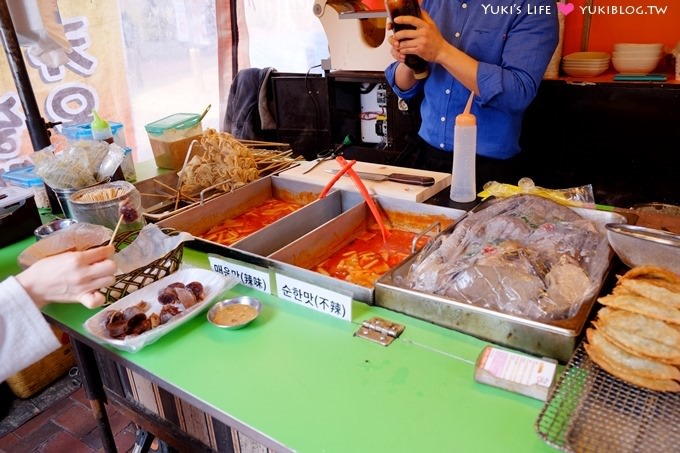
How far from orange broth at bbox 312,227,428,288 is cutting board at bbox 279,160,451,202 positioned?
0.16m

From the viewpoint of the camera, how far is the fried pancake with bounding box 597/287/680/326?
982 millimetres

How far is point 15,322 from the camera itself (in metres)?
1.21

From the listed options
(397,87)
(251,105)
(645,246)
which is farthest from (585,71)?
(251,105)

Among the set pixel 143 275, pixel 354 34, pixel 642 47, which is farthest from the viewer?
pixel 354 34

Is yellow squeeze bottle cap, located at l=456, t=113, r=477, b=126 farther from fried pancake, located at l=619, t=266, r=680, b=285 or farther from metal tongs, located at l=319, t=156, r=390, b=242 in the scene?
fried pancake, located at l=619, t=266, r=680, b=285

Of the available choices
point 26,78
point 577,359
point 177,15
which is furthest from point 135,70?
point 577,359

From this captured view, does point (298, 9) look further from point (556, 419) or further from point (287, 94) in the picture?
point (556, 419)

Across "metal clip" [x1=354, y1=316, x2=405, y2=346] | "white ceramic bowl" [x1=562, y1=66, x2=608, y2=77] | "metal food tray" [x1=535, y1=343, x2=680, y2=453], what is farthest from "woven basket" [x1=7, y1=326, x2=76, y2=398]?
"white ceramic bowl" [x1=562, y1=66, x2=608, y2=77]

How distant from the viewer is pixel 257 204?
2.36m

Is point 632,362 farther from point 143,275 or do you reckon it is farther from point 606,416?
point 143,275

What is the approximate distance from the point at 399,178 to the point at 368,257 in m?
0.50

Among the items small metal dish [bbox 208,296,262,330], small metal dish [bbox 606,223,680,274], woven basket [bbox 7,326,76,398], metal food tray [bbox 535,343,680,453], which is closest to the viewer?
metal food tray [bbox 535,343,680,453]

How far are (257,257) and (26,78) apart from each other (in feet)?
4.81

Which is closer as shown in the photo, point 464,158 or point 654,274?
point 654,274
